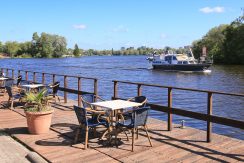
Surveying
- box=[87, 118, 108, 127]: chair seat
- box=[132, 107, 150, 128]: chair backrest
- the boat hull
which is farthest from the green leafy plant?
the boat hull

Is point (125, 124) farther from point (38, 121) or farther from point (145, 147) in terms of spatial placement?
point (38, 121)

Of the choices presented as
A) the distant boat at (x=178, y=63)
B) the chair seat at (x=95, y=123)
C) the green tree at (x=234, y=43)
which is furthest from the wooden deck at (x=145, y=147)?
the green tree at (x=234, y=43)

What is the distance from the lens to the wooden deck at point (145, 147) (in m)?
5.88

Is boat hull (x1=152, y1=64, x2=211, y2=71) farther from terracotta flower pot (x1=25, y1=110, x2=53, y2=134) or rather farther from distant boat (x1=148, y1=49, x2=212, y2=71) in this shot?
terracotta flower pot (x1=25, y1=110, x2=53, y2=134)

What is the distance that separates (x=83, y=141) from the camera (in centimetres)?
693

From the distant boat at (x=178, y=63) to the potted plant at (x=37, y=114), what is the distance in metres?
53.0

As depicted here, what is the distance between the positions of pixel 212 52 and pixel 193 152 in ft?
279

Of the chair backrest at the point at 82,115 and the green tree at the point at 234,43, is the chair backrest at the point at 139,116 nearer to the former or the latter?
the chair backrest at the point at 82,115

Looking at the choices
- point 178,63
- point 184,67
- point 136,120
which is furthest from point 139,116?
point 178,63

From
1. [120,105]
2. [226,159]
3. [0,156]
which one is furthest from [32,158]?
[226,159]

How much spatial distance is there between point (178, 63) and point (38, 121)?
57.0 metres

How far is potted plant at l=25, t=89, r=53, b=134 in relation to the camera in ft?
24.3

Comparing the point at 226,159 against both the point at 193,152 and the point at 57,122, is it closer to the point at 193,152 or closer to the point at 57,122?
the point at 193,152

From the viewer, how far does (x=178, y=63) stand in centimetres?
6288
